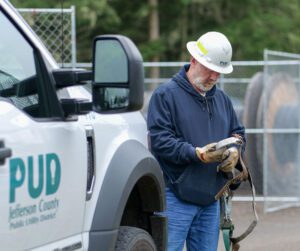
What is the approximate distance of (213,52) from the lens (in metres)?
6.15

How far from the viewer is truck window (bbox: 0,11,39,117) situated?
4633 millimetres

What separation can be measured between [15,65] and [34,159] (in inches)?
24.2

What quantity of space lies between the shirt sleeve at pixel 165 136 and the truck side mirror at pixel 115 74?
1.19 meters

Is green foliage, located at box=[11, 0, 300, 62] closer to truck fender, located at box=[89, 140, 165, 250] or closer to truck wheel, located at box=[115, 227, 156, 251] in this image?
truck wheel, located at box=[115, 227, 156, 251]

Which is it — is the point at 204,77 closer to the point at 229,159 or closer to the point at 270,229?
the point at 229,159

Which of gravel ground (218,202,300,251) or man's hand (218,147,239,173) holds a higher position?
man's hand (218,147,239,173)

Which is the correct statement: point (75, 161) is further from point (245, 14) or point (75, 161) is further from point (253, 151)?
point (245, 14)

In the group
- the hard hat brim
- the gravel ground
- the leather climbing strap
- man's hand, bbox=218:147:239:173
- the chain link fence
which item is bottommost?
the gravel ground

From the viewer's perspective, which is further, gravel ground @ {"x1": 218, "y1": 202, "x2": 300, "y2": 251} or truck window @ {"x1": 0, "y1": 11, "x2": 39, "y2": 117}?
gravel ground @ {"x1": 218, "y1": 202, "x2": 300, "y2": 251}

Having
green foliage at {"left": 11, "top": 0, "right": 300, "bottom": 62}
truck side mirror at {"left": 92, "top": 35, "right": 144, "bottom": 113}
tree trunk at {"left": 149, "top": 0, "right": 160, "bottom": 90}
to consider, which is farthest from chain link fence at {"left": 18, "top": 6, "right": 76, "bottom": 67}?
tree trunk at {"left": 149, "top": 0, "right": 160, "bottom": 90}

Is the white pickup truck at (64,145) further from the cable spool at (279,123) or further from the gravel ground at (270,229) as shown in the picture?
the cable spool at (279,123)

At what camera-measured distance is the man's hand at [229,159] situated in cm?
601

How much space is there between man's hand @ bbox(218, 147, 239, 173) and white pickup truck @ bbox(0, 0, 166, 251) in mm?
770

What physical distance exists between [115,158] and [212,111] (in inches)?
51.1
